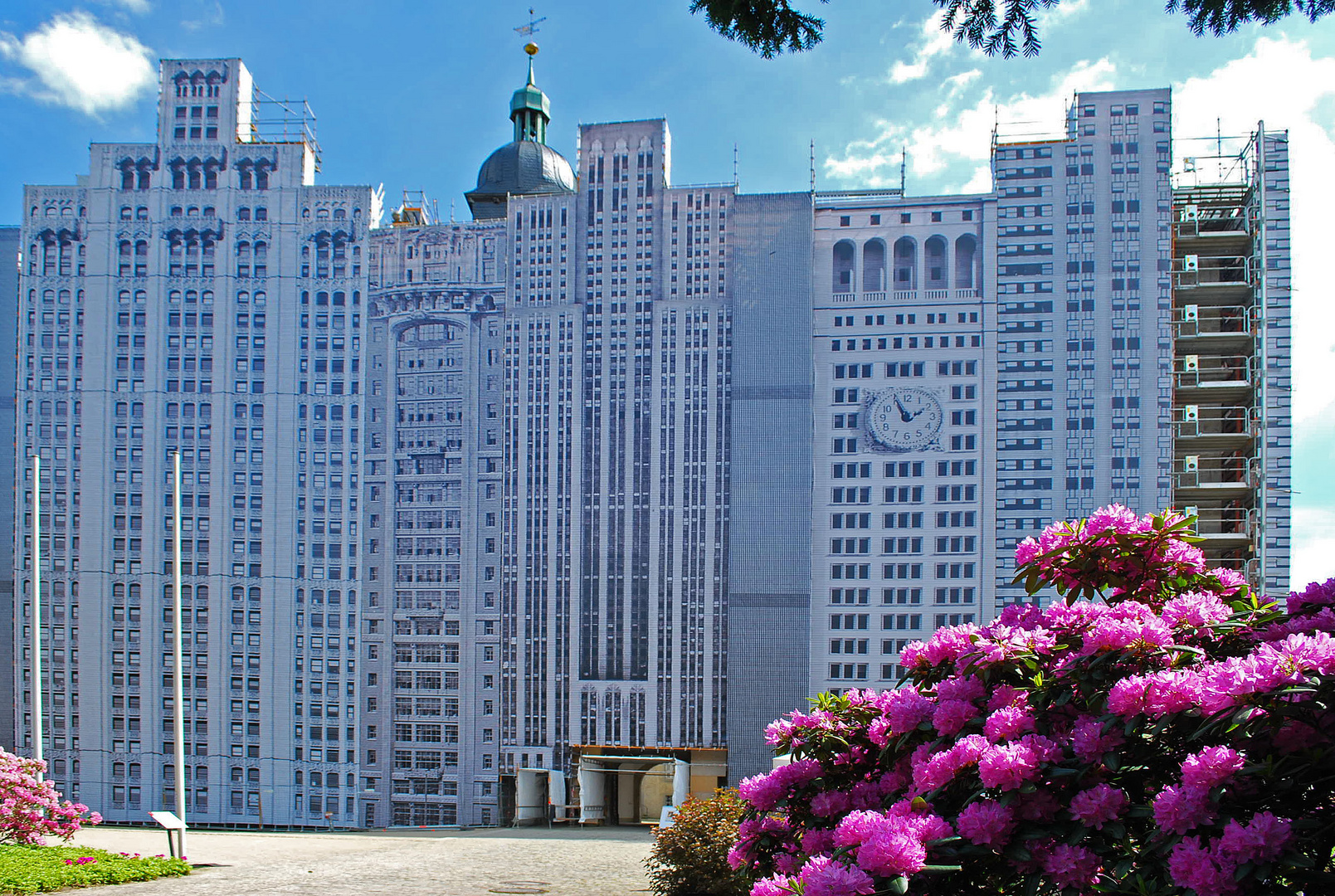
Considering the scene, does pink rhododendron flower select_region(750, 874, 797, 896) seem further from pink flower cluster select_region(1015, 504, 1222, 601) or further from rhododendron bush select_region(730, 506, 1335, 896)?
pink flower cluster select_region(1015, 504, 1222, 601)

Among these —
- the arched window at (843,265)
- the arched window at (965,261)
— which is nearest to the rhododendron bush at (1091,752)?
the arched window at (843,265)

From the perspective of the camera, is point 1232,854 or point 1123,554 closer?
point 1232,854

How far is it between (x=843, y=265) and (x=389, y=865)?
30.2 meters

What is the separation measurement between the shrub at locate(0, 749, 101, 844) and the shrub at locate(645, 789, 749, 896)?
1019 cm

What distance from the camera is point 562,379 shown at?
4175 centimetres

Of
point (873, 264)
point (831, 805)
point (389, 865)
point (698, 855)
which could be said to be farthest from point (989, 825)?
point (873, 264)

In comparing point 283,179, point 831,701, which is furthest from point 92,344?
point 831,701

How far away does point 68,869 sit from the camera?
15.8 m

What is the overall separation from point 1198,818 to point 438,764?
39.8m

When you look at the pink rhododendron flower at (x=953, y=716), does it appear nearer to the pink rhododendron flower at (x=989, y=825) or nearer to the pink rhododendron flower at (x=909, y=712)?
the pink rhododendron flower at (x=909, y=712)

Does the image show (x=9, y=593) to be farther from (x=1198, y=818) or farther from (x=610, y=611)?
(x=1198, y=818)

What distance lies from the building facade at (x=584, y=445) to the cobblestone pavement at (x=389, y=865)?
479 inches

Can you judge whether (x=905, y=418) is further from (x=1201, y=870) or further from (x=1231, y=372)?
(x=1201, y=870)

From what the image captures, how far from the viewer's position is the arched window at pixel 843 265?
139ft
